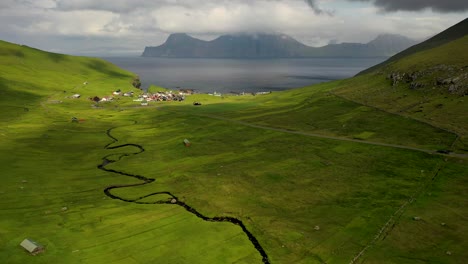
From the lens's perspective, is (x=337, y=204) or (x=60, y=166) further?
(x=60, y=166)

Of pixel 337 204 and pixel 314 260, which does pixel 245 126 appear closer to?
pixel 337 204

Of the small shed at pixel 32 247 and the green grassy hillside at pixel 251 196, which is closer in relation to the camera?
the small shed at pixel 32 247

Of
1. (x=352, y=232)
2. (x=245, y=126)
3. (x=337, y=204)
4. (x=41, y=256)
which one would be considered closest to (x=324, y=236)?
(x=352, y=232)

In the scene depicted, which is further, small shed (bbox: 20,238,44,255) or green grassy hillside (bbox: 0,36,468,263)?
green grassy hillside (bbox: 0,36,468,263)
